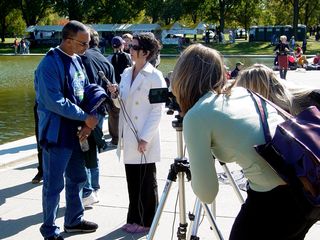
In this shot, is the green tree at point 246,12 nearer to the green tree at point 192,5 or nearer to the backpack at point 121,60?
the green tree at point 192,5

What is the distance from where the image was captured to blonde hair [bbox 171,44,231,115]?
2609 millimetres

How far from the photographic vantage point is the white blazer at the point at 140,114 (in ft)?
15.4

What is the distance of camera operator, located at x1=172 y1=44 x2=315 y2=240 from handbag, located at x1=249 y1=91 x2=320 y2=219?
0.32 feet

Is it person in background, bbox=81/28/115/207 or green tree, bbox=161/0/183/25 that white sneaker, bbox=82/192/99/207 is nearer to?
person in background, bbox=81/28/115/207

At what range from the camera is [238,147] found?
247 cm

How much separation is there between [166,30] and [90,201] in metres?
54.2

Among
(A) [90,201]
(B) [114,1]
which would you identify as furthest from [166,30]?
(A) [90,201]

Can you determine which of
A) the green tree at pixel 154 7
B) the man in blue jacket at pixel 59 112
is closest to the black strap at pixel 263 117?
the man in blue jacket at pixel 59 112

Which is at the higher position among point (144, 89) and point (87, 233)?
point (144, 89)

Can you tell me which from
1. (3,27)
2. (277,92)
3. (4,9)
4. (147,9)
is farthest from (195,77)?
(3,27)

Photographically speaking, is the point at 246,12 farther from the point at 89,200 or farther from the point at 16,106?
the point at 89,200

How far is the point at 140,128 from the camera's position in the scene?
4.74 m

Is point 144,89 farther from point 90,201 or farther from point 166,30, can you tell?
point 166,30

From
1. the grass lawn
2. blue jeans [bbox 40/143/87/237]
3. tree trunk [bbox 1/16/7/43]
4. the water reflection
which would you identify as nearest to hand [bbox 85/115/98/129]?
blue jeans [bbox 40/143/87/237]
